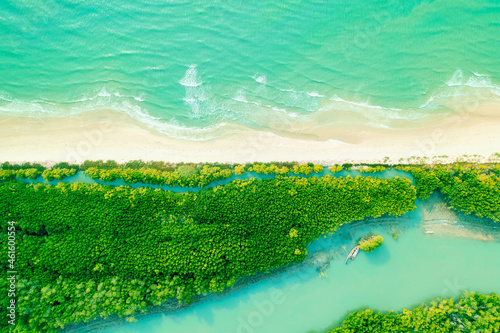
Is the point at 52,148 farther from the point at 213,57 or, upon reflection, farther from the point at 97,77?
the point at 213,57

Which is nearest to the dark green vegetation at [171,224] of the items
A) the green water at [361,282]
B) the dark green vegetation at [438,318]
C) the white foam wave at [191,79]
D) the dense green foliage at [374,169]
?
the dense green foliage at [374,169]

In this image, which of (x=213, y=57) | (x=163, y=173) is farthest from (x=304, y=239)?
(x=213, y=57)

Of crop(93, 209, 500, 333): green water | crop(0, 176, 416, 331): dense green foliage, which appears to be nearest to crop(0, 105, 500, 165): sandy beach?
crop(0, 176, 416, 331): dense green foliage

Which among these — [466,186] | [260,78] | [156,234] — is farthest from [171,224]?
[466,186]

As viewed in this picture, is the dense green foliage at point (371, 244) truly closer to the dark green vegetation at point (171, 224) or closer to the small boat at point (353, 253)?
the small boat at point (353, 253)

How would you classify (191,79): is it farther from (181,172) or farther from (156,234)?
(156,234)

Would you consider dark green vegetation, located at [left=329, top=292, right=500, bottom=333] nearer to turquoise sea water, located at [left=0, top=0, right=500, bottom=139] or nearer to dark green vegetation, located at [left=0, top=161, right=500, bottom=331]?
dark green vegetation, located at [left=0, top=161, right=500, bottom=331]
